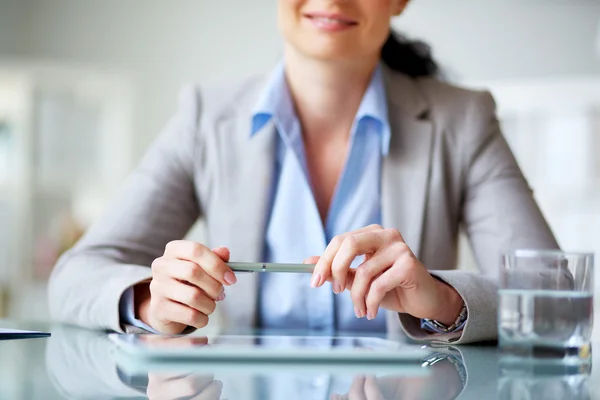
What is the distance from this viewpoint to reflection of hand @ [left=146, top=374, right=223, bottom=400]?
1.90ft

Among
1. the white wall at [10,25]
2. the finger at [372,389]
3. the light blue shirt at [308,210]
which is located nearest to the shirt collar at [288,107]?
the light blue shirt at [308,210]

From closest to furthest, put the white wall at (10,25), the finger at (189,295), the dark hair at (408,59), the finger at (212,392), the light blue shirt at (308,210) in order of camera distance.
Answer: the finger at (212,392) < the finger at (189,295) < the light blue shirt at (308,210) < the dark hair at (408,59) < the white wall at (10,25)

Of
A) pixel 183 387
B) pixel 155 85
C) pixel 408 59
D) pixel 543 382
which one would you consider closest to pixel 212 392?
pixel 183 387

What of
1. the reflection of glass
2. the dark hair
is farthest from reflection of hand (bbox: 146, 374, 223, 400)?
the dark hair

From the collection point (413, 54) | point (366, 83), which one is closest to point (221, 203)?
point (366, 83)

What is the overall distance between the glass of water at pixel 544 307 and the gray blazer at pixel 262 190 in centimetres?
60

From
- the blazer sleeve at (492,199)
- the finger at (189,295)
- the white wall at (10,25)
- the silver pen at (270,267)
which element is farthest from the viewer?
the white wall at (10,25)

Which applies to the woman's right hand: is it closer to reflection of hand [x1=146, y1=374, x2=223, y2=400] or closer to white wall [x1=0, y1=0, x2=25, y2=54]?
reflection of hand [x1=146, y1=374, x2=223, y2=400]

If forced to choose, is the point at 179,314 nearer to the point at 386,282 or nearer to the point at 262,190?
the point at 386,282

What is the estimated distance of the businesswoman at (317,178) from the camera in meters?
1.45

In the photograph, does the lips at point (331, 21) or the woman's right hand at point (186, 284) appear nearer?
the woman's right hand at point (186, 284)

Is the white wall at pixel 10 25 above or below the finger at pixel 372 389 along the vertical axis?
above

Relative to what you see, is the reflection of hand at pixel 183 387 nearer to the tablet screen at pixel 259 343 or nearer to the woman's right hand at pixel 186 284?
the tablet screen at pixel 259 343

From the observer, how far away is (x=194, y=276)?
97 centimetres
